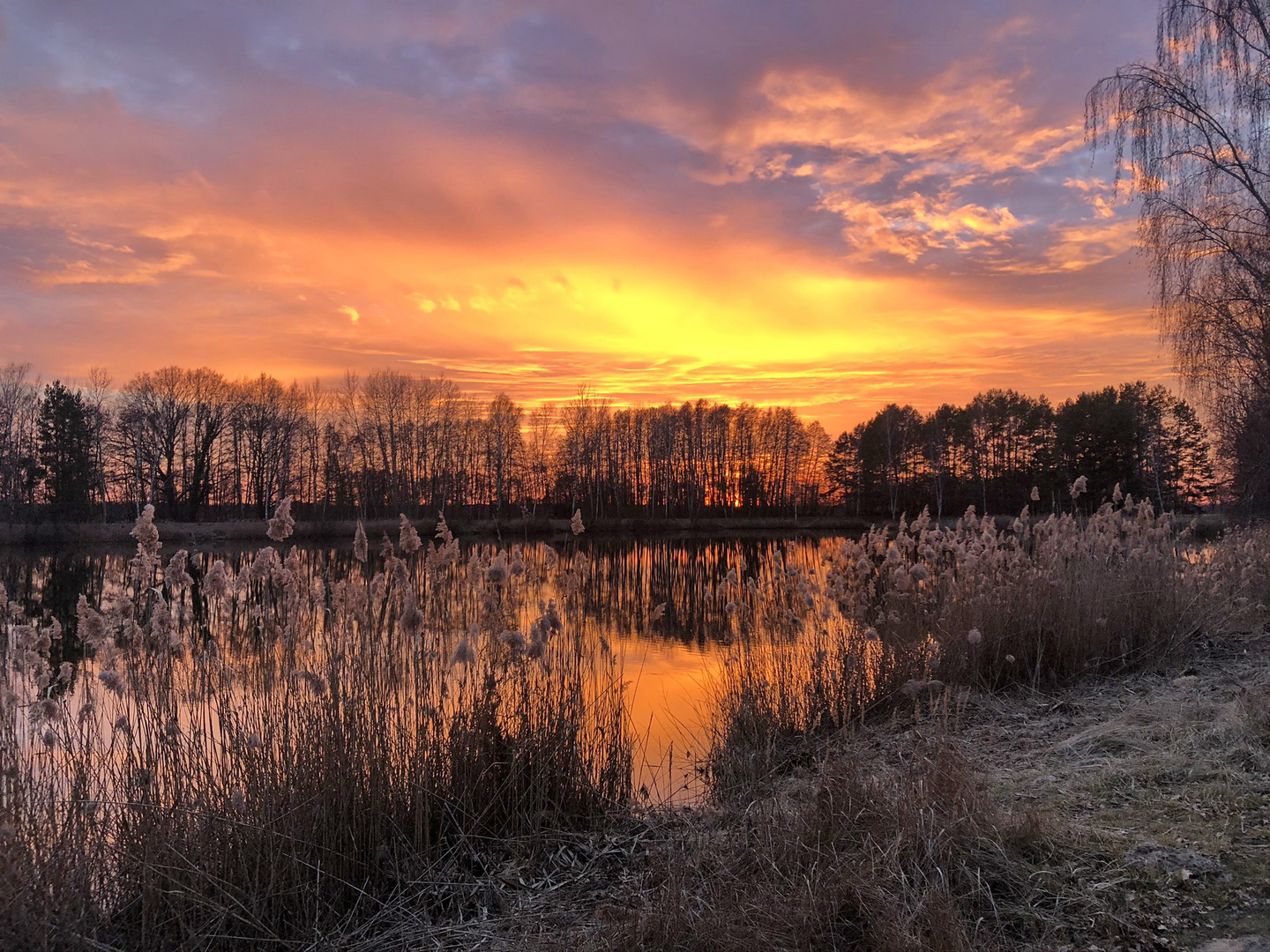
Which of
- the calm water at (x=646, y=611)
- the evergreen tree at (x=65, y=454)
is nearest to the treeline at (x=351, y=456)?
the evergreen tree at (x=65, y=454)

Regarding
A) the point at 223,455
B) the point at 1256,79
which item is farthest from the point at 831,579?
the point at 223,455

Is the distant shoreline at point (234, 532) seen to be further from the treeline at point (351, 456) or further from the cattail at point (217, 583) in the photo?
the cattail at point (217, 583)

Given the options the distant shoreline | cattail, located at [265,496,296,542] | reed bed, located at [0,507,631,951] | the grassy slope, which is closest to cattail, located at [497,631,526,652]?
reed bed, located at [0,507,631,951]

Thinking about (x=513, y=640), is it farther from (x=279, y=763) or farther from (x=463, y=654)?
(x=279, y=763)

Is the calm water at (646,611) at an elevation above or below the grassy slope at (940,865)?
below

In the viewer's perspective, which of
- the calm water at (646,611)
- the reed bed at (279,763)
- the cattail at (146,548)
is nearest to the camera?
the reed bed at (279,763)

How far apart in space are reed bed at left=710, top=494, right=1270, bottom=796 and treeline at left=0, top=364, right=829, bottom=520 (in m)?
34.0

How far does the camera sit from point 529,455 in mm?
63812

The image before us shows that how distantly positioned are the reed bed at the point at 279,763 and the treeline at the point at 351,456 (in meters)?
36.3

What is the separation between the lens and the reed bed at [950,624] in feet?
22.1

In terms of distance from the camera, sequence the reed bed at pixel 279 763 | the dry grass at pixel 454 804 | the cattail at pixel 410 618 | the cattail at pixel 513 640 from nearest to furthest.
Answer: the dry grass at pixel 454 804 → the reed bed at pixel 279 763 → the cattail at pixel 410 618 → the cattail at pixel 513 640

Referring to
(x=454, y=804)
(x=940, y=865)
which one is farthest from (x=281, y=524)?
(x=940, y=865)

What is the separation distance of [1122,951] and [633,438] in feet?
218

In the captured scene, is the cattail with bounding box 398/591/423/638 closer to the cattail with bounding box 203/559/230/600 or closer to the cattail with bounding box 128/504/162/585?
the cattail with bounding box 203/559/230/600
